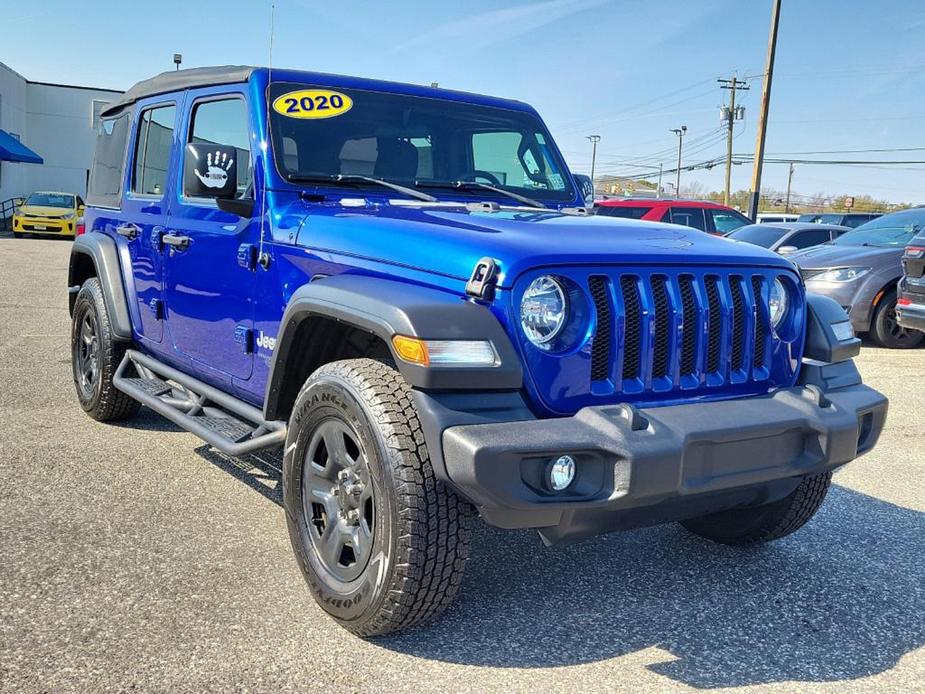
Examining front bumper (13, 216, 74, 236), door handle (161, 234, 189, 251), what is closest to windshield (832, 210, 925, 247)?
door handle (161, 234, 189, 251)

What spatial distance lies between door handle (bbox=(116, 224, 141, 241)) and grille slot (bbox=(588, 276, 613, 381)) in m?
3.02

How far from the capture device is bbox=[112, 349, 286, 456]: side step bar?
12.0ft

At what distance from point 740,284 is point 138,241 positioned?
3265 millimetres

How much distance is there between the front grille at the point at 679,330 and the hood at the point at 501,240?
3.0 inches

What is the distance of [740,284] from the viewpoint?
3215 mm

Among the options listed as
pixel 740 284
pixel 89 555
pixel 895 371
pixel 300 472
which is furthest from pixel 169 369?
pixel 895 371

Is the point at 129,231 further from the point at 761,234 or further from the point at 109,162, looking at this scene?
the point at 761,234

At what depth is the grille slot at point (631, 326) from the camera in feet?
9.56

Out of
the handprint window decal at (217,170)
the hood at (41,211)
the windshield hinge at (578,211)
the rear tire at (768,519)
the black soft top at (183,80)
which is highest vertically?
the black soft top at (183,80)

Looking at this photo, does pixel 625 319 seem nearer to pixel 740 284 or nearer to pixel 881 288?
pixel 740 284

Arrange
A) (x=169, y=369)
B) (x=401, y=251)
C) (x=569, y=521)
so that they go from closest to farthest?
1. (x=569, y=521)
2. (x=401, y=251)
3. (x=169, y=369)

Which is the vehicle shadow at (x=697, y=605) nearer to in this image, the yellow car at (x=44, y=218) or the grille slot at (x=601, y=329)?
the grille slot at (x=601, y=329)

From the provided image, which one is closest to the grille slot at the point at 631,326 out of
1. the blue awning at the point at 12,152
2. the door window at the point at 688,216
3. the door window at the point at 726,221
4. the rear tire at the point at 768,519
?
the rear tire at the point at 768,519

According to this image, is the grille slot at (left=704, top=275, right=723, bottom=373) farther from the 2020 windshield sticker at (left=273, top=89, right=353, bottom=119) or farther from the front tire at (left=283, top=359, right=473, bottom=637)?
the 2020 windshield sticker at (left=273, top=89, right=353, bottom=119)
